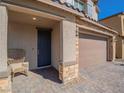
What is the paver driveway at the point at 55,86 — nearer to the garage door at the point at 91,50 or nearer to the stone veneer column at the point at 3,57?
the stone veneer column at the point at 3,57

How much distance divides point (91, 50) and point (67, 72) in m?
5.10

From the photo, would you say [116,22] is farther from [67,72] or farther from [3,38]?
[3,38]

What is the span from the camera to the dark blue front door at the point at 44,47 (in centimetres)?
845

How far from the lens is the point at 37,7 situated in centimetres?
520

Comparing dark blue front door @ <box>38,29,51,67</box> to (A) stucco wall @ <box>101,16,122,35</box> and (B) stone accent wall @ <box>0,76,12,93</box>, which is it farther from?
(A) stucco wall @ <box>101,16,122,35</box>

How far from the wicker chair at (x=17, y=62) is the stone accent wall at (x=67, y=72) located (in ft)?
5.86

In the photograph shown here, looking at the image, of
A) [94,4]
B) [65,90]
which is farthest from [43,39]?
[94,4]

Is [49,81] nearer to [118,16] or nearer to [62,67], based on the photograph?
[62,67]

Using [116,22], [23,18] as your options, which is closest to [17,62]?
[23,18]

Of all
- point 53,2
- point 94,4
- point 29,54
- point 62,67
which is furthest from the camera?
point 94,4

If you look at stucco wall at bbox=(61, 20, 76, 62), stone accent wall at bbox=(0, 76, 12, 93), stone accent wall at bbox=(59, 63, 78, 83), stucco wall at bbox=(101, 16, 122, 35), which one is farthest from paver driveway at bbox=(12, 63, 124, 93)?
stucco wall at bbox=(101, 16, 122, 35)

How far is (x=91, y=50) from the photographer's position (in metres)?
10.7

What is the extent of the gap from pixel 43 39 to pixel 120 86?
5320 mm

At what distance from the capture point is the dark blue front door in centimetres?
845
